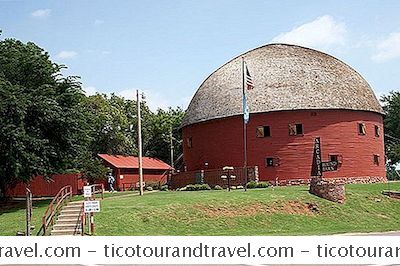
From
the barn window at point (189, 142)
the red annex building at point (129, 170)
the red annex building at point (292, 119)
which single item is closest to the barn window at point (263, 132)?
the red annex building at point (292, 119)

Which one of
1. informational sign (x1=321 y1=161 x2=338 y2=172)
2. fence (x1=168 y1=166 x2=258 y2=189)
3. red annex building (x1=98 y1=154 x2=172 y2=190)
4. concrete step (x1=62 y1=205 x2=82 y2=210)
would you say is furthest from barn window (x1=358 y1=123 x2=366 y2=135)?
concrete step (x1=62 y1=205 x2=82 y2=210)

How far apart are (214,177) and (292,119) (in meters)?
Answer: 7.94

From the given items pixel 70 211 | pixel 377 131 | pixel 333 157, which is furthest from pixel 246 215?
pixel 377 131

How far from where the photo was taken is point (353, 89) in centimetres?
5062

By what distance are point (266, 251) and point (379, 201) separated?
82.0ft

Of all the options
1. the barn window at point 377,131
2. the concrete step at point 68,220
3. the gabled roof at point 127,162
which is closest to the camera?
the concrete step at point 68,220

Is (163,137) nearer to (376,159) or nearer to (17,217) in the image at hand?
(376,159)

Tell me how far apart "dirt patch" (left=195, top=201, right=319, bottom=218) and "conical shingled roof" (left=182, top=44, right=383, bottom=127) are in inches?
654

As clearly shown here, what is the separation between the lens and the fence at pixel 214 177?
44.2 metres

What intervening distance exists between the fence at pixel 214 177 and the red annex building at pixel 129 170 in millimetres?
12875

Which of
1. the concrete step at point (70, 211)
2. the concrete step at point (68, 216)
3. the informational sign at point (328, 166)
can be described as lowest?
the concrete step at point (68, 216)

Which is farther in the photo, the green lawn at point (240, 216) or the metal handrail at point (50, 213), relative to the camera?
the green lawn at point (240, 216)

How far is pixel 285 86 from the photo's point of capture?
1940 inches

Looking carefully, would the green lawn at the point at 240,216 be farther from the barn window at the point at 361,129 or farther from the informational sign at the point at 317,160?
the barn window at the point at 361,129
